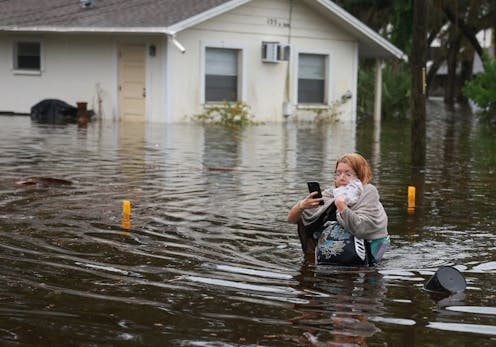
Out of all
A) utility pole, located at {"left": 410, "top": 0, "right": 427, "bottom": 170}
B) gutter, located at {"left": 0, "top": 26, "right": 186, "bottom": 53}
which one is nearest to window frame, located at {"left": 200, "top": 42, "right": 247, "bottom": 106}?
gutter, located at {"left": 0, "top": 26, "right": 186, "bottom": 53}

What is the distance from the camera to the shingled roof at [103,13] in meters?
28.1

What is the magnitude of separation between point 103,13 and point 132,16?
144 centimetres

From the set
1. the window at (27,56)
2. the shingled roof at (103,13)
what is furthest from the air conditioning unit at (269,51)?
the window at (27,56)

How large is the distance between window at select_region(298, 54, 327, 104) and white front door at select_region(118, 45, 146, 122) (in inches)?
211

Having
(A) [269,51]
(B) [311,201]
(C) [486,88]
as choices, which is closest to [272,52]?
(A) [269,51]

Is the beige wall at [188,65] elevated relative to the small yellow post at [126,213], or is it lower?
elevated

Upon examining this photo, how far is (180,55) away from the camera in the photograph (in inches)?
1118

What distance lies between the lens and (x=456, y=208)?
1183 centimetres

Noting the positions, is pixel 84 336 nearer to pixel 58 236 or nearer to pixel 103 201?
pixel 58 236

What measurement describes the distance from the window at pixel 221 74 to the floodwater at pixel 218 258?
11734 mm

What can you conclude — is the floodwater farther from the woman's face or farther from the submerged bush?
the submerged bush

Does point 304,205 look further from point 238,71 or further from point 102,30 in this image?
point 238,71

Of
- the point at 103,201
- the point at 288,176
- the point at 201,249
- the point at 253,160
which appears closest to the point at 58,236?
the point at 201,249

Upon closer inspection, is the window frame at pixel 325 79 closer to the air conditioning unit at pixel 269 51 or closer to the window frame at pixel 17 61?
the air conditioning unit at pixel 269 51
